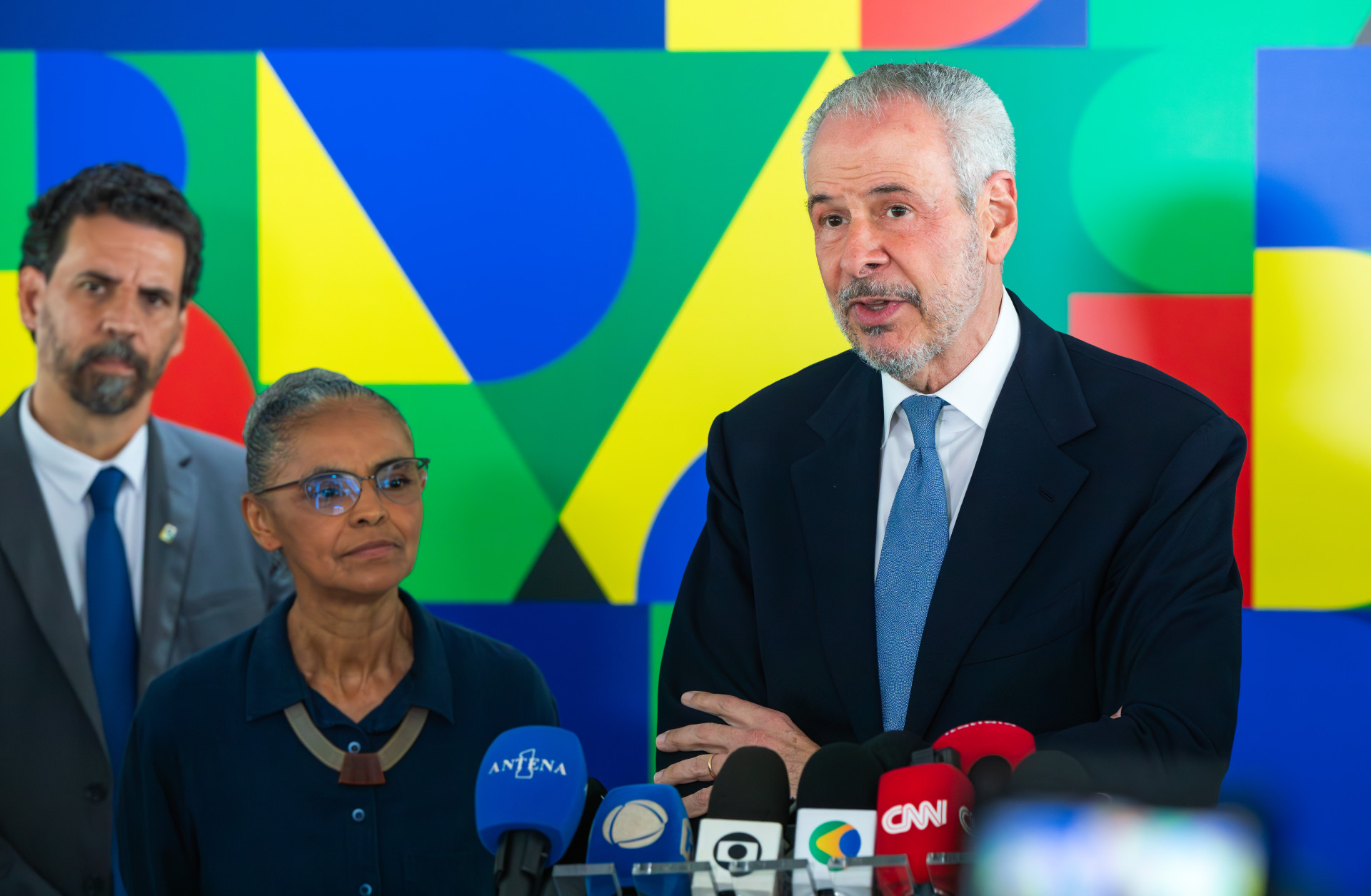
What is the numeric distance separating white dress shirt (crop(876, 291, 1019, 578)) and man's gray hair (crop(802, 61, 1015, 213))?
0.24 metres

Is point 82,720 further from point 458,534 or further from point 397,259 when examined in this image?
point 397,259

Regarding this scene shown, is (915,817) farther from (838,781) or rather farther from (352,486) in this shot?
(352,486)

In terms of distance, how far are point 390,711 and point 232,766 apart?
283 mm

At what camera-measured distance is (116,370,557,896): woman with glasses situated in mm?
2131

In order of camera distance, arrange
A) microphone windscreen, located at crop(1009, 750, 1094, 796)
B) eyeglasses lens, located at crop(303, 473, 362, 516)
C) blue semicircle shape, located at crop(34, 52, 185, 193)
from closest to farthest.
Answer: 1. microphone windscreen, located at crop(1009, 750, 1094, 796)
2. eyeglasses lens, located at crop(303, 473, 362, 516)
3. blue semicircle shape, located at crop(34, 52, 185, 193)

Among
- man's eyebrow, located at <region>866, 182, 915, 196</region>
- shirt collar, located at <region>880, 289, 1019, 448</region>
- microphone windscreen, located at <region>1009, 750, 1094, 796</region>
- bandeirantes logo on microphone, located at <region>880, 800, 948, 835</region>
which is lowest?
bandeirantes logo on microphone, located at <region>880, 800, 948, 835</region>

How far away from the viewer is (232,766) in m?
2.17

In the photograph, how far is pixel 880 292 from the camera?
1938 mm

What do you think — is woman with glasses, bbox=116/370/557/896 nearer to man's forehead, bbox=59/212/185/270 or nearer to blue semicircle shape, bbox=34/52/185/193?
man's forehead, bbox=59/212/185/270

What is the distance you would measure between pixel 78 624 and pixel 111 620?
7cm

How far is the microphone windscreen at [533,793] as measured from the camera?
1.24m

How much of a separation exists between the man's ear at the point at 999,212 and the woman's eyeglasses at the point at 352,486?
1101 mm

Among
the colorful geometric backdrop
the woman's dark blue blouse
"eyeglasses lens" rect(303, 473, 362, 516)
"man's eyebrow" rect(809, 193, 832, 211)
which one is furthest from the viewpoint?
the colorful geometric backdrop

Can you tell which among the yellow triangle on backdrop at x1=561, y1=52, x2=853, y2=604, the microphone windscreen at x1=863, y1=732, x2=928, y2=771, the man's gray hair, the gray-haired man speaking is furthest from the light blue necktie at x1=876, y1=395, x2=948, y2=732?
the yellow triangle on backdrop at x1=561, y1=52, x2=853, y2=604
